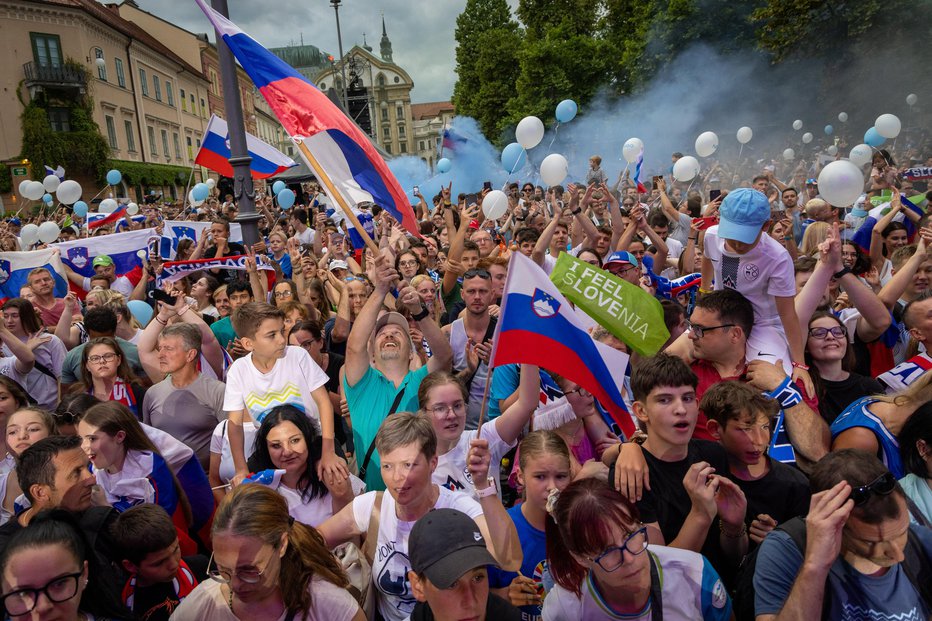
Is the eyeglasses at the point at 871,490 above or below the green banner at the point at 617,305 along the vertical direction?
below

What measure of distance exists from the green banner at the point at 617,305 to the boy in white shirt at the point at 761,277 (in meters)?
0.53

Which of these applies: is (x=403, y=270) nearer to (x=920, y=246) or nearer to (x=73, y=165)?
(x=920, y=246)

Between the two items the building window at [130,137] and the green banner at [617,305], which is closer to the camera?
the green banner at [617,305]

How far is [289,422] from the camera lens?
3.48 m

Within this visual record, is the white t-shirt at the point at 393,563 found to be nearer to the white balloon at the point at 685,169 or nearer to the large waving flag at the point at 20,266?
the large waving flag at the point at 20,266

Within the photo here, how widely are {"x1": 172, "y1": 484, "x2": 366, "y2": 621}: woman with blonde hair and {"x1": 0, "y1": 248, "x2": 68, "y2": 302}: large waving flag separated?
6320mm

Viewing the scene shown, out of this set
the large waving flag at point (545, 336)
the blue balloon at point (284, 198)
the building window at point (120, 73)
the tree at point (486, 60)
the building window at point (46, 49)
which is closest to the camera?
the large waving flag at point (545, 336)

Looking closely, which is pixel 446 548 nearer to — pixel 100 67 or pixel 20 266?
pixel 20 266

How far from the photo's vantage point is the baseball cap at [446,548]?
84.3 inches

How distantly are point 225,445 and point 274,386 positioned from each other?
0.46m

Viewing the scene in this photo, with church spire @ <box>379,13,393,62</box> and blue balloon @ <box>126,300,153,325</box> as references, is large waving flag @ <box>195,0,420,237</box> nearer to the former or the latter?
blue balloon @ <box>126,300,153,325</box>

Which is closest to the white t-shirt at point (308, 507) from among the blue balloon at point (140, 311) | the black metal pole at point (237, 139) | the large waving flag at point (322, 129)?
the large waving flag at point (322, 129)

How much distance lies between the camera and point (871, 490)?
2.11 meters

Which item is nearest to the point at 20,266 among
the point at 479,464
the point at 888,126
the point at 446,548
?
the point at 479,464
